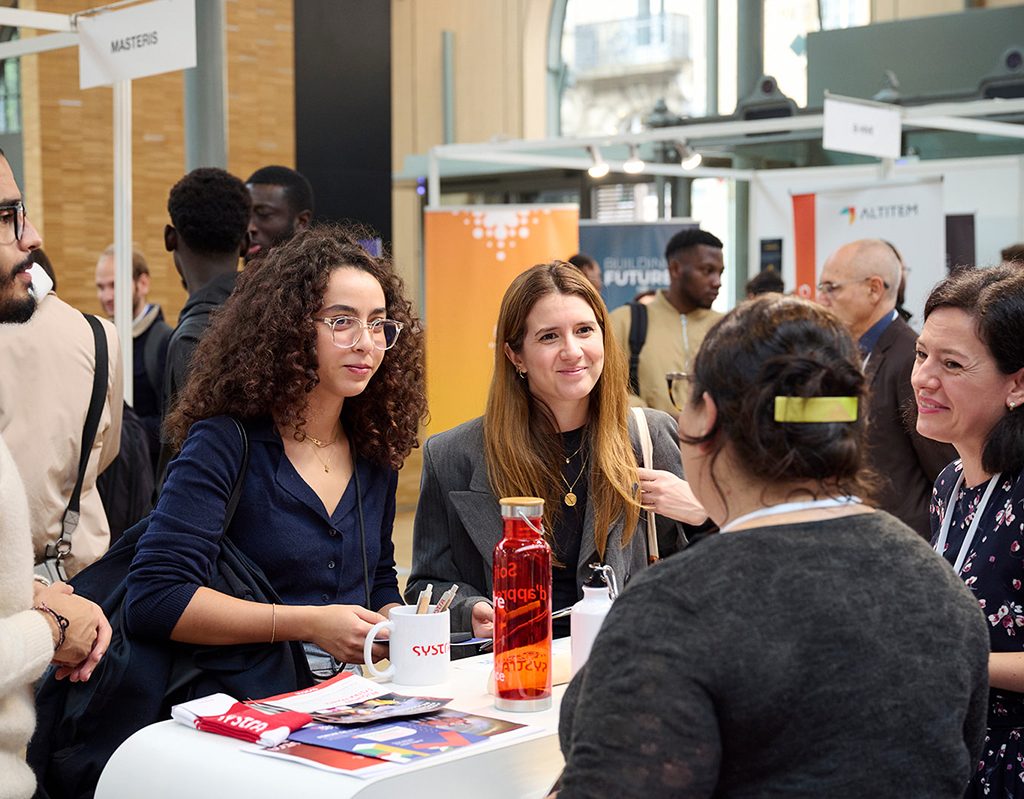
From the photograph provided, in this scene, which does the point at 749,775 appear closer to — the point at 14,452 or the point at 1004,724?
the point at 1004,724

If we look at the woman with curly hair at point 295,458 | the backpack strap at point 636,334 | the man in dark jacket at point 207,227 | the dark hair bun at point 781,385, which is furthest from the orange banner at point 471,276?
the dark hair bun at point 781,385

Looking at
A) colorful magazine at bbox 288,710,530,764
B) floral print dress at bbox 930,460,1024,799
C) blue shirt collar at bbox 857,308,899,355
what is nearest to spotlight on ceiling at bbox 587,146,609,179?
blue shirt collar at bbox 857,308,899,355

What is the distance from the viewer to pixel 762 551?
1340 mm

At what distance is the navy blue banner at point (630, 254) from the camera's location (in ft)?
29.5

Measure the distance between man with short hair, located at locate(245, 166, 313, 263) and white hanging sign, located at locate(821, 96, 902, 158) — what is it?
2692mm

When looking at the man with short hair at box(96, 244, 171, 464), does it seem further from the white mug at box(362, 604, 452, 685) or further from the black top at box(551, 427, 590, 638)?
the white mug at box(362, 604, 452, 685)

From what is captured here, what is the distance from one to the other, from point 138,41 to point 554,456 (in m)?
2.26

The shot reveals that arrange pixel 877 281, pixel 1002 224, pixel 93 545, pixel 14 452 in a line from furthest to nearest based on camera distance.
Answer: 1. pixel 1002 224
2. pixel 877 281
3. pixel 93 545
4. pixel 14 452

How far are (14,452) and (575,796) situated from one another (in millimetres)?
2041

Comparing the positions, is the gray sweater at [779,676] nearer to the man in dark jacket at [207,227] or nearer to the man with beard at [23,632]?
the man with beard at [23,632]

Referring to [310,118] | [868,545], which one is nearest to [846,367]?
[868,545]

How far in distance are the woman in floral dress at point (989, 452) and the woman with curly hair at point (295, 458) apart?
1.06 m

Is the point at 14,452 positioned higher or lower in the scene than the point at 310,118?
lower

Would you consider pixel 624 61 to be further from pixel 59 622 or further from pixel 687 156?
pixel 59 622
